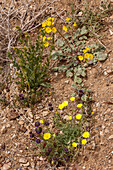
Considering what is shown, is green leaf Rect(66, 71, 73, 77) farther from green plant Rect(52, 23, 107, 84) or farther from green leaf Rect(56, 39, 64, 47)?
green leaf Rect(56, 39, 64, 47)

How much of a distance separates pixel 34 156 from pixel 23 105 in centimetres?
78

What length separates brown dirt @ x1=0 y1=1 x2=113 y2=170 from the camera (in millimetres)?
2344

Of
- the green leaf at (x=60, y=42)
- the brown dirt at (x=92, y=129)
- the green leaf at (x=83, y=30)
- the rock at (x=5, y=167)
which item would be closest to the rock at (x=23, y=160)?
the brown dirt at (x=92, y=129)

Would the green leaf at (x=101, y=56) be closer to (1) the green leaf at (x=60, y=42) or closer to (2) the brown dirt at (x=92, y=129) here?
(2) the brown dirt at (x=92, y=129)

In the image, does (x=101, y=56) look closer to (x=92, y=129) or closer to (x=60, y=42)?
(x=60, y=42)

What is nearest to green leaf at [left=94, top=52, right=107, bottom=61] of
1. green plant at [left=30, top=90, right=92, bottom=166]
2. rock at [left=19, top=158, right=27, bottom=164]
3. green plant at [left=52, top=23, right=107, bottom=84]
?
green plant at [left=52, top=23, right=107, bottom=84]

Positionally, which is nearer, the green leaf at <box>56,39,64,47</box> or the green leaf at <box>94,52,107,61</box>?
the green leaf at <box>94,52,107,61</box>

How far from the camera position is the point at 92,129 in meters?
2.55

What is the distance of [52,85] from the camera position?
10.3 ft

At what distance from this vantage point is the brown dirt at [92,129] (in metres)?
2.34

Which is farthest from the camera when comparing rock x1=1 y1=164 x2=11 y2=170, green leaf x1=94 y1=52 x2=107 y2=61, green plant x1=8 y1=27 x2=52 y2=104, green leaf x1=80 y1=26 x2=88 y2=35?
green leaf x1=80 y1=26 x2=88 y2=35

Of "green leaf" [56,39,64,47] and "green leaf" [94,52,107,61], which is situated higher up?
"green leaf" [56,39,64,47]

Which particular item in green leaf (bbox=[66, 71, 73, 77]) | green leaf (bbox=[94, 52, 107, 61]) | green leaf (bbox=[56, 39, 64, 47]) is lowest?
green leaf (bbox=[66, 71, 73, 77])

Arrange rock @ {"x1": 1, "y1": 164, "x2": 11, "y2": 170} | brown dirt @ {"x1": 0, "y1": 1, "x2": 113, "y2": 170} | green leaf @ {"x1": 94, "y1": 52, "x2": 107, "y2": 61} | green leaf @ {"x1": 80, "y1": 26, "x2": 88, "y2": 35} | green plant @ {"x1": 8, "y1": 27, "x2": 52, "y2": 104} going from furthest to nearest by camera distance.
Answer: green leaf @ {"x1": 80, "y1": 26, "x2": 88, "y2": 35}, green leaf @ {"x1": 94, "y1": 52, "x2": 107, "y2": 61}, green plant @ {"x1": 8, "y1": 27, "x2": 52, "y2": 104}, rock @ {"x1": 1, "y1": 164, "x2": 11, "y2": 170}, brown dirt @ {"x1": 0, "y1": 1, "x2": 113, "y2": 170}
